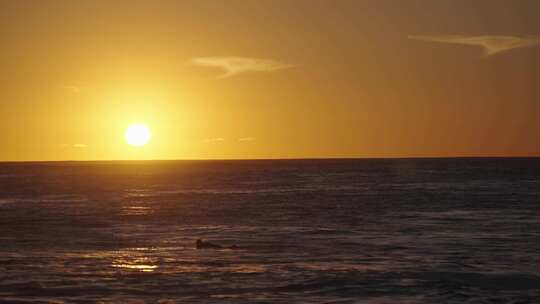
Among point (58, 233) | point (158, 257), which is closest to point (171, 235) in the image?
point (58, 233)

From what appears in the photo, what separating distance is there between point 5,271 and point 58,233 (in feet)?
56.2

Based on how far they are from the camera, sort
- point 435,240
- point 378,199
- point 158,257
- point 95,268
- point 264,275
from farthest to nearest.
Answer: point 378,199 < point 435,240 < point 158,257 < point 95,268 < point 264,275

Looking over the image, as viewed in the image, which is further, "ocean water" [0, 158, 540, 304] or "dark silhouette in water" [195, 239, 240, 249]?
"dark silhouette in water" [195, 239, 240, 249]

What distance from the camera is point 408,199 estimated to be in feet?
287

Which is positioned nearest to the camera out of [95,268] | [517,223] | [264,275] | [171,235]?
[264,275]

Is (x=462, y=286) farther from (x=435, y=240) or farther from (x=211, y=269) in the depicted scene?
(x=435, y=240)

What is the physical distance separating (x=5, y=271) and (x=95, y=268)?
11.9 ft

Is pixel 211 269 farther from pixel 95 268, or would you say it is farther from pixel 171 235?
pixel 171 235

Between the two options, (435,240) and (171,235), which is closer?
(435,240)

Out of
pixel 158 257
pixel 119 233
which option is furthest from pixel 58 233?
pixel 158 257

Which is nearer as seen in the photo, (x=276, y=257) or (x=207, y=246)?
(x=276, y=257)

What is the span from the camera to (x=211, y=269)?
110ft

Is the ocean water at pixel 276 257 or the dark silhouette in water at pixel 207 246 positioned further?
the dark silhouette in water at pixel 207 246


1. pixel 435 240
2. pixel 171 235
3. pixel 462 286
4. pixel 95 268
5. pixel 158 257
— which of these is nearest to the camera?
pixel 462 286
